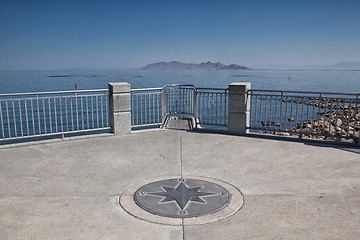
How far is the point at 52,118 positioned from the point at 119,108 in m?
27.5

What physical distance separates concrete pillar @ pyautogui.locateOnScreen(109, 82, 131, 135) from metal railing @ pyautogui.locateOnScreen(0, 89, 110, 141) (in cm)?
24

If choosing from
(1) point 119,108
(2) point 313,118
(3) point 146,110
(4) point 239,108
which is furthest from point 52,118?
(2) point 313,118

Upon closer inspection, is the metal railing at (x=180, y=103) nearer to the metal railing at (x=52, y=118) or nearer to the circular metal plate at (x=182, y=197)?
the metal railing at (x=52, y=118)

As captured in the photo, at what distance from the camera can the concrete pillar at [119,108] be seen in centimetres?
934

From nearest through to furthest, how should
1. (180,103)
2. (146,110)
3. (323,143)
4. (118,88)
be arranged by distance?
(323,143) < (118,88) < (180,103) < (146,110)

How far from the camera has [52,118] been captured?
34.0 metres

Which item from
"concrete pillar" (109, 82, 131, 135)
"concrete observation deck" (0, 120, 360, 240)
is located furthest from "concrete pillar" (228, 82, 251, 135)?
"concrete pillar" (109, 82, 131, 135)

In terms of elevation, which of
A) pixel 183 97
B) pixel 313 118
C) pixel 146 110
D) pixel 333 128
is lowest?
pixel 333 128

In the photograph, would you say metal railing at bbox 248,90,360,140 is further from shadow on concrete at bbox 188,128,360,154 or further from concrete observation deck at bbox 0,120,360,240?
concrete observation deck at bbox 0,120,360,240

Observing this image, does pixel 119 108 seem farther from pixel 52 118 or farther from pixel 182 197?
pixel 52 118

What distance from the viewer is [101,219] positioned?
423 cm

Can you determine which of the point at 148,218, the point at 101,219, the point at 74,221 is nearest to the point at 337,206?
the point at 148,218

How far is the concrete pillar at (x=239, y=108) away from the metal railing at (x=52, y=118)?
393cm

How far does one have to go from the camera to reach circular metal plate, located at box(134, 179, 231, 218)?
4.39 metres
